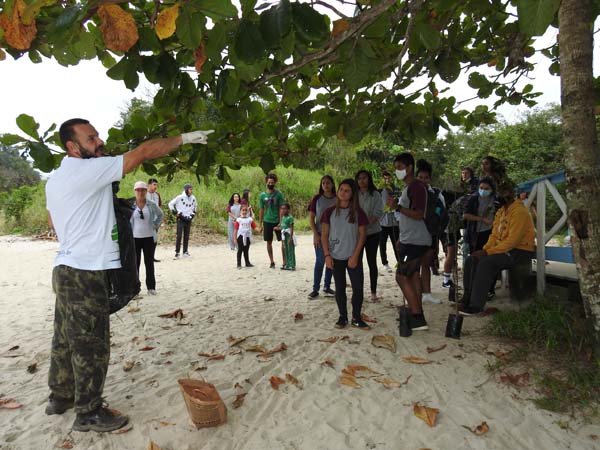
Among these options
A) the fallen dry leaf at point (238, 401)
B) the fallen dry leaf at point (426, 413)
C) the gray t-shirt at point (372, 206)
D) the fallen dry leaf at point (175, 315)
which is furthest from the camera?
the gray t-shirt at point (372, 206)

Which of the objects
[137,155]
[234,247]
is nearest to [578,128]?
[137,155]

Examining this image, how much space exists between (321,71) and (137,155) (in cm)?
239

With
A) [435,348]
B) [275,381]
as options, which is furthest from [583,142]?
[275,381]

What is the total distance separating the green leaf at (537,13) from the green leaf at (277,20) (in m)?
1.07

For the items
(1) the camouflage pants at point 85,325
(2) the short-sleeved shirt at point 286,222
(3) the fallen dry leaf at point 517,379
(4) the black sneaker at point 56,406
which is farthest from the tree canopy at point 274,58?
(2) the short-sleeved shirt at point 286,222

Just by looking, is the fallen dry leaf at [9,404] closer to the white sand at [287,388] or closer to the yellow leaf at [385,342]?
the white sand at [287,388]

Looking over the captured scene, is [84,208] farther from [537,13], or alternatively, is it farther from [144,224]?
[144,224]

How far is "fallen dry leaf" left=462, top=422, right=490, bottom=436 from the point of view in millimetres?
2615

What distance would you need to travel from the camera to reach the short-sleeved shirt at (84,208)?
2.57 m

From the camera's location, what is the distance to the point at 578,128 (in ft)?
10.5

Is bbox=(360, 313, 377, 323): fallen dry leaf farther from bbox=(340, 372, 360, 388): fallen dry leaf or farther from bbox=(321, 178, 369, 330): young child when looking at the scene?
bbox=(340, 372, 360, 388): fallen dry leaf

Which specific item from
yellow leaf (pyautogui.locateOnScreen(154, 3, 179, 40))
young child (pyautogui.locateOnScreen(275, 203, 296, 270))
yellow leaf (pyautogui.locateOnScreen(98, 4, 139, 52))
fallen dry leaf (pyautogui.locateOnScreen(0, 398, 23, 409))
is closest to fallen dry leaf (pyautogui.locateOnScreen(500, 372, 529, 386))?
yellow leaf (pyautogui.locateOnScreen(154, 3, 179, 40))

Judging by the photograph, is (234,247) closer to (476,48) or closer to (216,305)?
(216,305)

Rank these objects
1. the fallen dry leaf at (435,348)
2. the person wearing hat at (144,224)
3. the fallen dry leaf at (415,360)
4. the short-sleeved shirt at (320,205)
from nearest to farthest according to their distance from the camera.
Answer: the fallen dry leaf at (415,360) < the fallen dry leaf at (435,348) < the short-sleeved shirt at (320,205) < the person wearing hat at (144,224)
